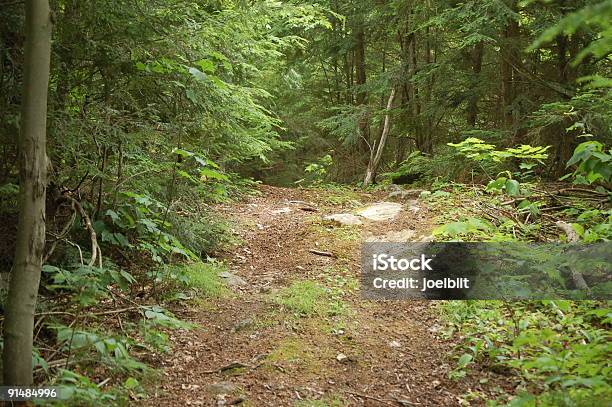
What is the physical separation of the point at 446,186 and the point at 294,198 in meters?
4.21

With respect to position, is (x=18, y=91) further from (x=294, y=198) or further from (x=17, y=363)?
(x=294, y=198)

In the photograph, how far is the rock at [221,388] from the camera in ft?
13.1

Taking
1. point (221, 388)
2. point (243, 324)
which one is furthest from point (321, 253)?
point (221, 388)

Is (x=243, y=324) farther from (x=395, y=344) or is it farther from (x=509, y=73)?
(x=509, y=73)

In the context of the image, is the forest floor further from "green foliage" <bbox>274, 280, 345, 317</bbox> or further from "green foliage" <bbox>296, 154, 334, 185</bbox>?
"green foliage" <bbox>296, 154, 334, 185</bbox>

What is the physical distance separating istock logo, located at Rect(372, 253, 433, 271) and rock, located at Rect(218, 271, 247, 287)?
2.00 meters

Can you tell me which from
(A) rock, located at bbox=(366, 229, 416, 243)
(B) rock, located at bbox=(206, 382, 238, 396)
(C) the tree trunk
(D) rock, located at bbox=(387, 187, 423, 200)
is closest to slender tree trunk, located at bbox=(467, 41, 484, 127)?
(D) rock, located at bbox=(387, 187, 423, 200)

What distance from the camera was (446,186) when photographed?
35.0 feet

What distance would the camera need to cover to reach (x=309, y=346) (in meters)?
4.91

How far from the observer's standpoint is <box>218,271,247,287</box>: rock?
265 inches

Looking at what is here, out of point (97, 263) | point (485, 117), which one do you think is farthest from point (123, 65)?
point (485, 117)

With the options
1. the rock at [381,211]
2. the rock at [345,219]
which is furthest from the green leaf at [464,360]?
the rock at [381,211]

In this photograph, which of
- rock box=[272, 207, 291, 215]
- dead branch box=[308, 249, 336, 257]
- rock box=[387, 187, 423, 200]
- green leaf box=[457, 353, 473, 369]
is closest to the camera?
green leaf box=[457, 353, 473, 369]

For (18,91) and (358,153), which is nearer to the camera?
(18,91)
